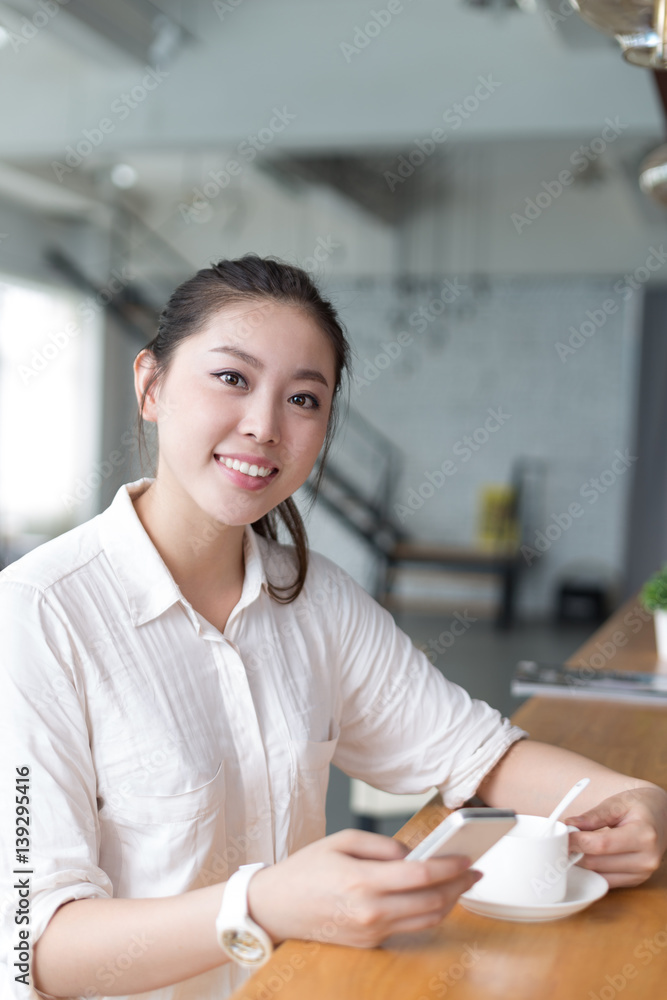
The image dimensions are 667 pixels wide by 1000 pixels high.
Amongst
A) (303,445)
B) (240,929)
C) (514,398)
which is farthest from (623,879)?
(514,398)

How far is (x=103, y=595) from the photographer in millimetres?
1166

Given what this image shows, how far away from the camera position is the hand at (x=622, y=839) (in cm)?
109

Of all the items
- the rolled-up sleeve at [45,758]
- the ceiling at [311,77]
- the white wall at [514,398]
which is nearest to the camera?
the rolled-up sleeve at [45,758]

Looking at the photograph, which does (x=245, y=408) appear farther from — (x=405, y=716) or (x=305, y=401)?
(x=405, y=716)

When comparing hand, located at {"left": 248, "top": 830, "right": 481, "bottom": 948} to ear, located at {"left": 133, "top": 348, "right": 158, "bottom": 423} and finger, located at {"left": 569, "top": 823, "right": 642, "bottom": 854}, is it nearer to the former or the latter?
finger, located at {"left": 569, "top": 823, "right": 642, "bottom": 854}

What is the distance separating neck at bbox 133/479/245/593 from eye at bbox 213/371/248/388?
0.17m

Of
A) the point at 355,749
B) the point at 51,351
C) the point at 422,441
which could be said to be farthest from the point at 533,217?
the point at 355,749

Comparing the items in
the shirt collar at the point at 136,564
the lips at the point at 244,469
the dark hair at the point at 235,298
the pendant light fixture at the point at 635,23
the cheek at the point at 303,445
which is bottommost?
the shirt collar at the point at 136,564

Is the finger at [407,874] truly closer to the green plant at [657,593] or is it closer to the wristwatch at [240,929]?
the wristwatch at [240,929]

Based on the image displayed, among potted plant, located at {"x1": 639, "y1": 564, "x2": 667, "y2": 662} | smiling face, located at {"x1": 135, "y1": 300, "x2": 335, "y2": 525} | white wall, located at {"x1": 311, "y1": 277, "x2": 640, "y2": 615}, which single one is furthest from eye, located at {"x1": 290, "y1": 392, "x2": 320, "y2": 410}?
white wall, located at {"x1": 311, "y1": 277, "x2": 640, "y2": 615}

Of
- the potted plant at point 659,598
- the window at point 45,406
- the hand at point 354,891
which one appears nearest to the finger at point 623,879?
the hand at point 354,891

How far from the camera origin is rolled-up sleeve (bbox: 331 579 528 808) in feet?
4.60

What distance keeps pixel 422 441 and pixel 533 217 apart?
249cm

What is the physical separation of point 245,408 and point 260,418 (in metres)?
0.02
